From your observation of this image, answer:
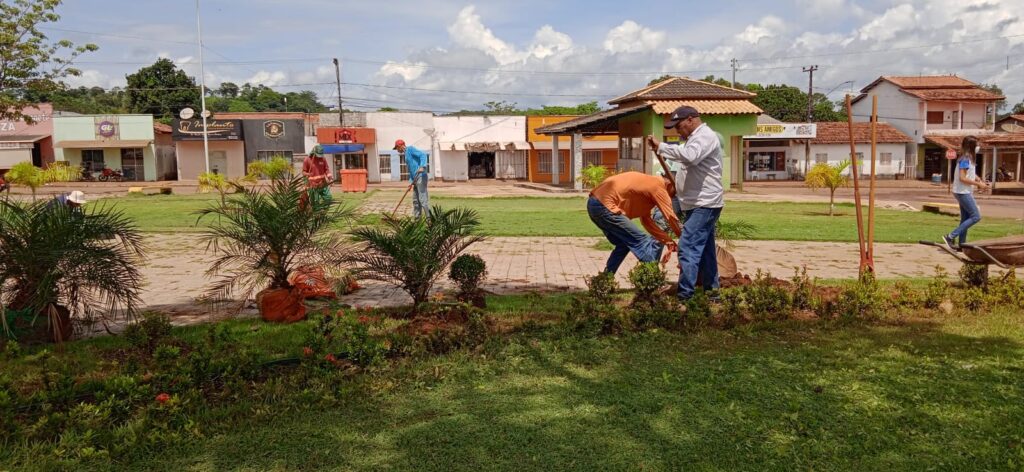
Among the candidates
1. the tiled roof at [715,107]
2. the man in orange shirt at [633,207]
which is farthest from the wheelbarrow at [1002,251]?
the tiled roof at [715,107]

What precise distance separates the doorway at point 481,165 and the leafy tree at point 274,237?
43.1 metres

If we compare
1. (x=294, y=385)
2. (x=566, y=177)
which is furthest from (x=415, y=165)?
(x=566, y=177)

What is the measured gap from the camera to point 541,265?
8.97m

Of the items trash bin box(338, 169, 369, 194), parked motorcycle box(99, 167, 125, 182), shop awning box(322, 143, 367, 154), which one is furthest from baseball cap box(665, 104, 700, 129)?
parked motorcycle box(99, 167, 125, 182)

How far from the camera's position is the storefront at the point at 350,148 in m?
44.5

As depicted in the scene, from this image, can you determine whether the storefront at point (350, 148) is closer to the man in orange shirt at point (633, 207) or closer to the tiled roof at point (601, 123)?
the tiled roof at point (601, 123)

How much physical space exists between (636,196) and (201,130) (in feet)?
144

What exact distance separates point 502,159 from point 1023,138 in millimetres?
29401

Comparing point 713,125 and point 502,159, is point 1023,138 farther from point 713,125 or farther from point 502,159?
point 502,159

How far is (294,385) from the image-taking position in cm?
411

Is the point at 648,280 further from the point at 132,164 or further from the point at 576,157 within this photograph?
the point at 132,164

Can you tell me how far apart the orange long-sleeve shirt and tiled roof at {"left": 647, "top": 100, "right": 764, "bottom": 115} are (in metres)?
22.9

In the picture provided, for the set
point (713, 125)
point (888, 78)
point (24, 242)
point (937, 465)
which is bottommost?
point (937, 465)

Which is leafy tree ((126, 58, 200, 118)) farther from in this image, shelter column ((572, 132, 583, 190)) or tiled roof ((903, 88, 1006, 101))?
tiled roof ((903, 88, 1006, 101))
